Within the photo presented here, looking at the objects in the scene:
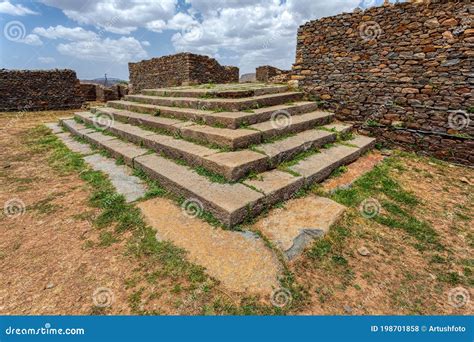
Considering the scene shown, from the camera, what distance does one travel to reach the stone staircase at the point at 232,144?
11.0 ft

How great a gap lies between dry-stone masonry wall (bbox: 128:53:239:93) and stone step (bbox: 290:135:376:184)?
313 inches

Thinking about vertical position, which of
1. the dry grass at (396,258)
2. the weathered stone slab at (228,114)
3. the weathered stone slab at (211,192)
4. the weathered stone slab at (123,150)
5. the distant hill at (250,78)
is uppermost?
the distant hill at (250,78)

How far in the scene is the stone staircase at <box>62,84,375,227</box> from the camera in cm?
334

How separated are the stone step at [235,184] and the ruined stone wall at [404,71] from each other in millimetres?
1331

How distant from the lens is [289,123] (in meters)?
5.16

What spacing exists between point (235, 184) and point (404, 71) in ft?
14.0

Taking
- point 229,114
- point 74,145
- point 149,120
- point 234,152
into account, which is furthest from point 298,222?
point 74,145

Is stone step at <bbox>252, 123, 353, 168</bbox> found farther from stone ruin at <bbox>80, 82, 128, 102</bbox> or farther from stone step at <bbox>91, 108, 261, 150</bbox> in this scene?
stone ruin at <bbox>80, 82, 128, 102</bbox>

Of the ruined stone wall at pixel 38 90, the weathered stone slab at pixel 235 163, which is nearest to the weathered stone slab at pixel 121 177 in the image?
the weathered stone slab at pixel 235 163

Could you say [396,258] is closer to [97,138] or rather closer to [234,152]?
[234,152]

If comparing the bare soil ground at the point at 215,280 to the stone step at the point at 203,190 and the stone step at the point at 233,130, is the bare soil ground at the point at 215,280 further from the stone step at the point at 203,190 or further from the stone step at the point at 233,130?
the stone step at the point at 233,130

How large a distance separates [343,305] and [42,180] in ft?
15.9

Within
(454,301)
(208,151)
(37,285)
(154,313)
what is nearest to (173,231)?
(154,313)

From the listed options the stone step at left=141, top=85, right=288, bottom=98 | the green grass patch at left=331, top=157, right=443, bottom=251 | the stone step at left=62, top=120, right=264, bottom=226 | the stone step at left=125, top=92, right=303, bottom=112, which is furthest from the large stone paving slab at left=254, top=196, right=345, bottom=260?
the stone step at left=141, top=85, right=288, bottom=98
